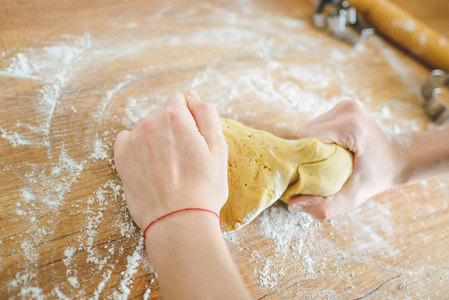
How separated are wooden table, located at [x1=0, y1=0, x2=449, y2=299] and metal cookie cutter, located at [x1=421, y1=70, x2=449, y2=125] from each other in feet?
0.15

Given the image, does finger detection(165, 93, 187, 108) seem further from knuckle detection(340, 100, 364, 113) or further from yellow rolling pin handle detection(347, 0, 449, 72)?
yellow rolling pin handle detection(347, 0, 449, 72)

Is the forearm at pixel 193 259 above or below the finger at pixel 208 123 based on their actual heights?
below

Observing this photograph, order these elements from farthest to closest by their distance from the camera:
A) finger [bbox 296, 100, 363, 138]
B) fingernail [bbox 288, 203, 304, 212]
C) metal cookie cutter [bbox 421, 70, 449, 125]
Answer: metal cookie cutter [bbox 421, 70, 449, 125]
finger [bbox 296, 100, 363, 138]
fingernail [bbox 288, 203, 304, 212]

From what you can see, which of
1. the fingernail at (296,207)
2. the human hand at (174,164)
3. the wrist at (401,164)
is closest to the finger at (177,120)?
the human hand at (174,164)

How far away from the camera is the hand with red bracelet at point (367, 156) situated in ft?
3.15

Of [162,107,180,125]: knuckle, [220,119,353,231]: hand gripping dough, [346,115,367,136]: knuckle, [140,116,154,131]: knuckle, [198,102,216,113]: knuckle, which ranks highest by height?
[162,107,180,125]: knuckle

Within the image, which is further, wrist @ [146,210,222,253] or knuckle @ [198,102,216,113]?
knuckle @ [198,102,216,113]

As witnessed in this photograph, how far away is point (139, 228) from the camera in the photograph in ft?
2.63

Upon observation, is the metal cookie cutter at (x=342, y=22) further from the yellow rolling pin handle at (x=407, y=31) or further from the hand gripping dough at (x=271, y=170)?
the hand gripping dough at (x=271, y=170)

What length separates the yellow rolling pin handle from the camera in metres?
1.55

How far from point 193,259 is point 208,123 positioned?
1.14ft

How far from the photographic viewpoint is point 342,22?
1.61 metres

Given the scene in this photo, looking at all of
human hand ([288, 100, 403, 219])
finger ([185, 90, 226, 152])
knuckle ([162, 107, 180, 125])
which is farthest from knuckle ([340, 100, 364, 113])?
knuckle ([162, 107, 180, 125])

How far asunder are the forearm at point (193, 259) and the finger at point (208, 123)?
19 cm
